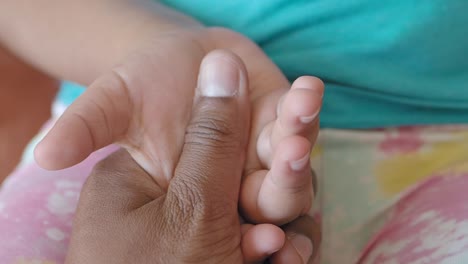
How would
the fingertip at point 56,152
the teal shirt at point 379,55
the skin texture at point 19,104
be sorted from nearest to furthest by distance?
the fingertip at point 56,152 < the teal shirt at point 379,55 < the skin texture at point 19,104

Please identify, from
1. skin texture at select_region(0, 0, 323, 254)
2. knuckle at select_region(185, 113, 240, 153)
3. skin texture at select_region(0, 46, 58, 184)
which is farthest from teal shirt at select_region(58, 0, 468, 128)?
skin texture at select_region(0, 46, 58, 184)

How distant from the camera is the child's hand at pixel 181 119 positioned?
36 cm

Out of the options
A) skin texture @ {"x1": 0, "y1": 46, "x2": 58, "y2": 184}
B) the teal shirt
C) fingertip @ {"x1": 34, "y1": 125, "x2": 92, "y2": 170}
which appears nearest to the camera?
fingertip @ {"x1": 34, "y1": 125, "x2": 92, "y2": 170}

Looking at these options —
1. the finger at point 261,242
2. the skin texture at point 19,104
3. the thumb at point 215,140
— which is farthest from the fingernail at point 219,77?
the skin texture at point 19,104

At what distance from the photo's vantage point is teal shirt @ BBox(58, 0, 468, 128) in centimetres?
57

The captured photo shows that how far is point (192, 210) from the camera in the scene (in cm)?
37

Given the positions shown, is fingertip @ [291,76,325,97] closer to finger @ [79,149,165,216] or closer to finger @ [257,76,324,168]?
finger @ [257,76,324,168]

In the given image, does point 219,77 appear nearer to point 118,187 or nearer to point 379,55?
point 118,187

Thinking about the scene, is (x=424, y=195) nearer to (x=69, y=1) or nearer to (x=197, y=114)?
(x=197, y=114)

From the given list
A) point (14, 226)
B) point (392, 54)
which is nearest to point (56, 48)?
point (14, 226)

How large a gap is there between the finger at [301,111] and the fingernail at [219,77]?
5 centimetres

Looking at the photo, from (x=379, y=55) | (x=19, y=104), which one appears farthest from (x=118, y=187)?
(x=19, y=104)

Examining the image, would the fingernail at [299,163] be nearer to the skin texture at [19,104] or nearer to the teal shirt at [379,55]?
the teal shirt at [379,55]

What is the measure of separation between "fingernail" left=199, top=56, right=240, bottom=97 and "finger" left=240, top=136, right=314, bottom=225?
0.21 ft
